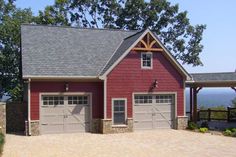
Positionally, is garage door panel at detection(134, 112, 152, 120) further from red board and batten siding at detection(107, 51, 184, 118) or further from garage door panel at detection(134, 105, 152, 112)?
red board and batten siding at detection(107, 51, 184, 118)

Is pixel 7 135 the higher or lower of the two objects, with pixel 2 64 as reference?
lower

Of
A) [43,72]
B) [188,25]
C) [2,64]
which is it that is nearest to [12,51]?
[2,64]

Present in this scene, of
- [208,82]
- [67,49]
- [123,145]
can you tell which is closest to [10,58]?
[67,49]

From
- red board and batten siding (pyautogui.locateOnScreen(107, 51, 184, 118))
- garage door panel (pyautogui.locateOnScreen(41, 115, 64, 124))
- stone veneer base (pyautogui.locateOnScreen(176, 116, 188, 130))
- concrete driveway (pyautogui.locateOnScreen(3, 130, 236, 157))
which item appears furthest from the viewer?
stone veneer base (pyautogui.locateOnScreen(176, 116, 188, 130))

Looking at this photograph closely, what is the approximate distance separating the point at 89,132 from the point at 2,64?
1476cm

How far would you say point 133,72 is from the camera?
25.0 metres

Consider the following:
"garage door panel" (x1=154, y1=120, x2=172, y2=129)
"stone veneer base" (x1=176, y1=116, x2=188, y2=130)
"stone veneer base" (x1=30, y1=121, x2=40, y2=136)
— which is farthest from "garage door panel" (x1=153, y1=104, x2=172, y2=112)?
"stone veneer base" (x1=30, y1=121, x2=40, y2=136)

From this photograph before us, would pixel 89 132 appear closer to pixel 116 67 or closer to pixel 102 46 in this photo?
pixel 116 67

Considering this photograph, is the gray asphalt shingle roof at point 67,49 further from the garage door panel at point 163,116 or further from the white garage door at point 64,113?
the garage door panel at point 163,116

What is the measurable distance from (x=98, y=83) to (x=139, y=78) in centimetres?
262

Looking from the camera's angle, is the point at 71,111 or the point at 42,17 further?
the point at 42,17

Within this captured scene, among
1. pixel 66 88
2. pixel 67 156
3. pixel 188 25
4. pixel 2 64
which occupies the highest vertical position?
pixel 188 25

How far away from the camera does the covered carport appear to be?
2600 centimetres

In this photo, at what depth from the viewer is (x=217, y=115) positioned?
106 ft
